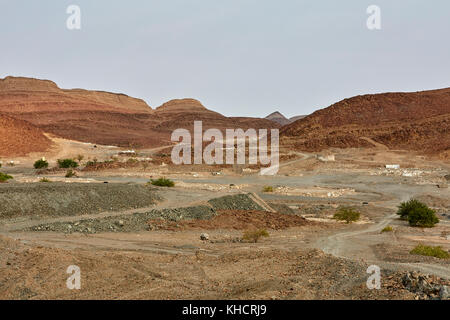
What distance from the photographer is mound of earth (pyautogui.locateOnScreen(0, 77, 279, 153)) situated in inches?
5236

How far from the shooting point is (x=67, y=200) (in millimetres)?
Result: 24812

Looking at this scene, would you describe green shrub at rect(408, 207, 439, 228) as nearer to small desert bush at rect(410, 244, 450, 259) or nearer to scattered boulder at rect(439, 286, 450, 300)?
small desert bush at rect(410, 244, 450, 259)

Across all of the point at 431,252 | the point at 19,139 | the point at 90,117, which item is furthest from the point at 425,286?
the point at 90,117

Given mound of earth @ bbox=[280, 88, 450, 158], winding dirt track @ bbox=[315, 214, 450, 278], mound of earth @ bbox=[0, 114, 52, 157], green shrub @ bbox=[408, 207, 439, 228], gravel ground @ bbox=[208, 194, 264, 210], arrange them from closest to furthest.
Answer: winding dirt track @ bbox=[315, 214, 450, 278], green shrub @ bbox=[408, 207, 439, 228], gravel ground @ bbox=[208, 194, 264, 210], mound of earth @ bbox=[0, 114, 52, 157], mound of earth @ bbox=[280, 88, 450, 158]

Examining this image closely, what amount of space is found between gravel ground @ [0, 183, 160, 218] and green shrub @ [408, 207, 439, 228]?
14.7 meters

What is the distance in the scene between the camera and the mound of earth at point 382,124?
285 ft

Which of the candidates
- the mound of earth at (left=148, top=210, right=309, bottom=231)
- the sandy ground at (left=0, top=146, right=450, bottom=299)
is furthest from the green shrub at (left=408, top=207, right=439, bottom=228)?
the mound of earth at (left=148, top=210, right=309, bottom=231)

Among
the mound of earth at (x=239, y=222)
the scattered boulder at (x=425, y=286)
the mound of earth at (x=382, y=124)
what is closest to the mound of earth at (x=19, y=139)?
the mound of earth at (x=382, y=124)

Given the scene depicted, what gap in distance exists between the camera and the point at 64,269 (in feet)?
39.0

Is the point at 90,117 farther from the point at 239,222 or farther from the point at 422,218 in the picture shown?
the point at 422,218

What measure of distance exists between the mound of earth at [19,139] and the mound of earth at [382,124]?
46.5 meters

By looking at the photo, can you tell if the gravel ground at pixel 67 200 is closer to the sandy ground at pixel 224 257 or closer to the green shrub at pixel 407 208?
the sandy ground at pixel 224 257

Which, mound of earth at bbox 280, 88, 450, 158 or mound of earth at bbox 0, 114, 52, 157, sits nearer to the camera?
mound of earth at bbox 0, 114, 52, 157

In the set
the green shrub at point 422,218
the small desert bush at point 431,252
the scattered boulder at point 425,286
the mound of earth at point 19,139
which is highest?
the mound of earth at point 19,139
